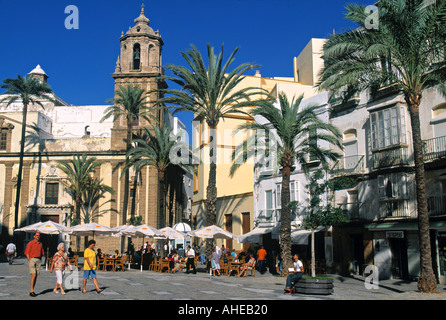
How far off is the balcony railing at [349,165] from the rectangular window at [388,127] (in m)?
1.62

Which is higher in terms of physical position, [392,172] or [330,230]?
[392,172]

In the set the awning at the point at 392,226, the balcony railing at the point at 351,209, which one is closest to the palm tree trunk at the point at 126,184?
the balcony railing at the point at 351,209

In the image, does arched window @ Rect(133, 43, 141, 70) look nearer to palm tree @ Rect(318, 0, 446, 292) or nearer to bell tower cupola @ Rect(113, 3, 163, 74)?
bell tower cupola @ Rect(113, 3, 163, 74)

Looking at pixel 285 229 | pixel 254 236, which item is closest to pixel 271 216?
pixel 254 236

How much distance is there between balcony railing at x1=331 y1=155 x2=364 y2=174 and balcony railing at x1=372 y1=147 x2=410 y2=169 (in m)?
1.48

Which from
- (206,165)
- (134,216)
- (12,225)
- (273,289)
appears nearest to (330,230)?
(273,289)

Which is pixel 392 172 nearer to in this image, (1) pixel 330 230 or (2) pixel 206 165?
(1) pixel 330 230

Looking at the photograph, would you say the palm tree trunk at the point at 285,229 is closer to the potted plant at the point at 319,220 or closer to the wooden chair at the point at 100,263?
the potted plant at the point at 319,220

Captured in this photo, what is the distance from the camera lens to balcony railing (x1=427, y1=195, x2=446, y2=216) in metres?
22.9

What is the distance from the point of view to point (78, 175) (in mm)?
47156

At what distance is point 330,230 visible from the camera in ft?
95.7

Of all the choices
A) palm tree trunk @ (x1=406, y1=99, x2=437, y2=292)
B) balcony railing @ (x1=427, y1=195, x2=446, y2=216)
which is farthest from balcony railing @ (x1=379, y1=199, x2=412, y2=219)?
palm tree trunk @ (x1=406, y1=99, x2=437, y2=292)

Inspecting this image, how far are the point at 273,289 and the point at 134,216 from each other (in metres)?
31.7

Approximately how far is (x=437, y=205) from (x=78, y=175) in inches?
1345
